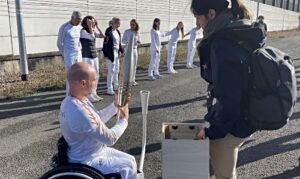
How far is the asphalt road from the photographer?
4.52 m

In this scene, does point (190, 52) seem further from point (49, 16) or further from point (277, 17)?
point (277, 17)

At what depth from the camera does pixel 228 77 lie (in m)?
2.33

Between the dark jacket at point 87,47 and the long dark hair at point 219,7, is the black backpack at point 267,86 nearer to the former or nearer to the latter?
the long dark hair at point 219,7

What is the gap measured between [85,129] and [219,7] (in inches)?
52.9

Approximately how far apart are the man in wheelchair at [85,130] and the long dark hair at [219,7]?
3.10 ft

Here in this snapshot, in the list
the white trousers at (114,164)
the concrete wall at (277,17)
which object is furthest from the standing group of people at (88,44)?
the concrete wall at (277,17)

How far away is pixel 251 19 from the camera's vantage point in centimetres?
254

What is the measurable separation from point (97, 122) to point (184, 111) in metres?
4.96

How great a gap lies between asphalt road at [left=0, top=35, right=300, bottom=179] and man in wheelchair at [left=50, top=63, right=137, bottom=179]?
155 cm

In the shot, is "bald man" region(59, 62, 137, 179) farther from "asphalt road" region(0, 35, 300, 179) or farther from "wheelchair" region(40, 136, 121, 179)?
"asphalt road" region(0, 35, 300, 179)

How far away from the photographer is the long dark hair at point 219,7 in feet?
8.07

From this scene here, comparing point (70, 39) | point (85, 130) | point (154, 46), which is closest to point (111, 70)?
point (70, 39)

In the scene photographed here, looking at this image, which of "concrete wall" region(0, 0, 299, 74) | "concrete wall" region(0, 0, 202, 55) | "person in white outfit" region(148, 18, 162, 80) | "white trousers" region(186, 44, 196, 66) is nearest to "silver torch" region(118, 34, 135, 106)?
"concrete wall" region(0, 0, 299, 74)

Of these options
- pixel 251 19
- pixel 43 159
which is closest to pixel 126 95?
pixel 251 19
